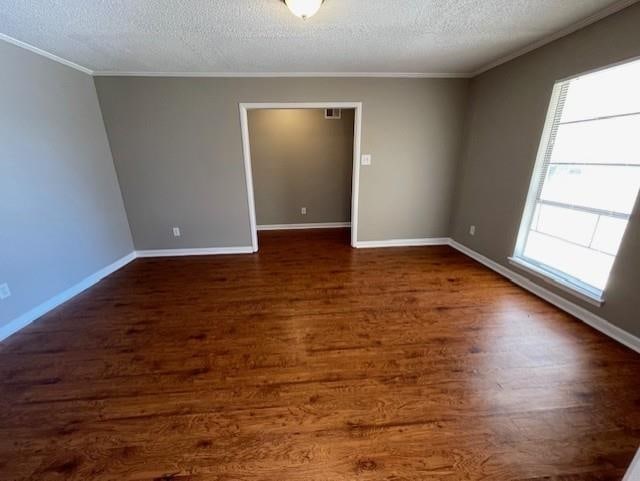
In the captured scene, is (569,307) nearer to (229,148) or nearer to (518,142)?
(518,142)

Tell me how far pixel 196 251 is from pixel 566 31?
4.62 m

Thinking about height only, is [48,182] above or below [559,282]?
above

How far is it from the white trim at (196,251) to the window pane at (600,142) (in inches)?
146

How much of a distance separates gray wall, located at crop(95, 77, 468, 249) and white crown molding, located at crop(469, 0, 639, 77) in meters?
0.66

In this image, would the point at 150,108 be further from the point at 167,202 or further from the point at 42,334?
the point at 42,334

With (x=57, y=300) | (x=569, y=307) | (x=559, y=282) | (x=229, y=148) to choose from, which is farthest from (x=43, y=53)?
(x=569, y=307)

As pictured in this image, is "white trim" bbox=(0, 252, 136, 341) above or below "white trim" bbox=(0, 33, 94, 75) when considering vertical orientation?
below

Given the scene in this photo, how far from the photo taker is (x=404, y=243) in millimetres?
4137

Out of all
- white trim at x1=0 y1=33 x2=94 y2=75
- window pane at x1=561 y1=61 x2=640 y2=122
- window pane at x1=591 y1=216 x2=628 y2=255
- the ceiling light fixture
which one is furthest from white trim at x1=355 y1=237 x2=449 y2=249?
white trim at x1=0 y1=33 x2=94 y2=75

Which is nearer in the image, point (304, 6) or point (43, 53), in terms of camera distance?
point (304, 6)

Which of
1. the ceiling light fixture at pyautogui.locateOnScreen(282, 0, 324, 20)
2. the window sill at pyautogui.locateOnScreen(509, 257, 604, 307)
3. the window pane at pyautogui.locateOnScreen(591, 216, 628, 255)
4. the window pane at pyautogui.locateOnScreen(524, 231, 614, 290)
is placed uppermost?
the ceiling light fixture at pyautogui.locateOnScreen(282, 0, 324, 20)

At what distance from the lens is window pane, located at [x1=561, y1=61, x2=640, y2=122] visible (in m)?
1.88

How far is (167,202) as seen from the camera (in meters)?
3.61

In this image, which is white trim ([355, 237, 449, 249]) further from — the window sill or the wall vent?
the wall vent
